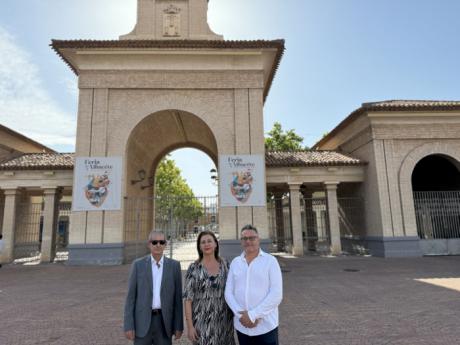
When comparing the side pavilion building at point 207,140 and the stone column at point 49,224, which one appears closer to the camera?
the side pavilion building at point 207,140

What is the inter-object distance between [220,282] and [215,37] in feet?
49.4

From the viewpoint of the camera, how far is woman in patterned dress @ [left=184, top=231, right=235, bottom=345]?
2.74 metres

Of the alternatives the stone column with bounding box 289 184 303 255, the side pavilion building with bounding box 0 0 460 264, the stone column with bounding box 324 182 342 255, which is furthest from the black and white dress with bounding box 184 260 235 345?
the stone column with bounding box 324 182 342 255

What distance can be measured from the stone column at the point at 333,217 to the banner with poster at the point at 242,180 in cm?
447

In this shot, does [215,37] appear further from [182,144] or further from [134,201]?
[134,201]

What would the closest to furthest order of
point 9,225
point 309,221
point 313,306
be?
point 313,306 → point 9,225 → point 309,221

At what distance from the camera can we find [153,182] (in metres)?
18.6

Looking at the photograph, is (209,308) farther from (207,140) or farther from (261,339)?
(207,140)

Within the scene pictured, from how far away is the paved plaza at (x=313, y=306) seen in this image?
4.79m

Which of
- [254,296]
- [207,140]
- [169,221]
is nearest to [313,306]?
[254,296]

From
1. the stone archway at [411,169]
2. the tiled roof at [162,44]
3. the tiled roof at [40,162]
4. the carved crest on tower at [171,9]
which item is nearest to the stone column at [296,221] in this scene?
the stone archway at [411,169]

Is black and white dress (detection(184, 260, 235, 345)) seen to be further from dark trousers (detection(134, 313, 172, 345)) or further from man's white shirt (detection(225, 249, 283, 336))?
dark trousers (detection(134, 313, 172, 345))

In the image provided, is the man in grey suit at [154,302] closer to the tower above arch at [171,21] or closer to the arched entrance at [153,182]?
the arched entrance at [153,182]

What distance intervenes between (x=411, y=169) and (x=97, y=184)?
47.7ft
